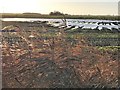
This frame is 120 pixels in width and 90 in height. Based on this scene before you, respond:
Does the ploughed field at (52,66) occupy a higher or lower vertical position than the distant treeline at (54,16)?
lower

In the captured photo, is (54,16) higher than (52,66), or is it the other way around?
(54,16)

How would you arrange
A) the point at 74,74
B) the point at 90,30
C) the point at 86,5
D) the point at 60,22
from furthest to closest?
the point at 90,30 < the point at 60,22 < the point at 86,5 < the point at 74,74

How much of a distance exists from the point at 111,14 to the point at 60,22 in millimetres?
1157

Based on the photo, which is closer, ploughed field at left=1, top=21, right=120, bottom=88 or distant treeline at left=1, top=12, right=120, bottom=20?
ploughed field at left=1, top=21, right=120, bottom=88

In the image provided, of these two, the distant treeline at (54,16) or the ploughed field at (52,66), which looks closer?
the ploughed field at (52,66)

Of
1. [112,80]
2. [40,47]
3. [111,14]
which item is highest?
[111,14]

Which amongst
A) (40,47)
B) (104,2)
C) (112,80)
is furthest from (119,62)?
(104,2)

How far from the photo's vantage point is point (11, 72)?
3873 millimetres

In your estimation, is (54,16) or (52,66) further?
(54,16)

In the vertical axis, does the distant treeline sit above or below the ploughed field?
above

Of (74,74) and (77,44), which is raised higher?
(77,44)

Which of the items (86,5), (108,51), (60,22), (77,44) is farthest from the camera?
(60,22)

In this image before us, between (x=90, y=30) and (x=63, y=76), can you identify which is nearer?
(x=63, y=76)

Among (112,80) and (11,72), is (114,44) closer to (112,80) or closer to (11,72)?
(112,80)
